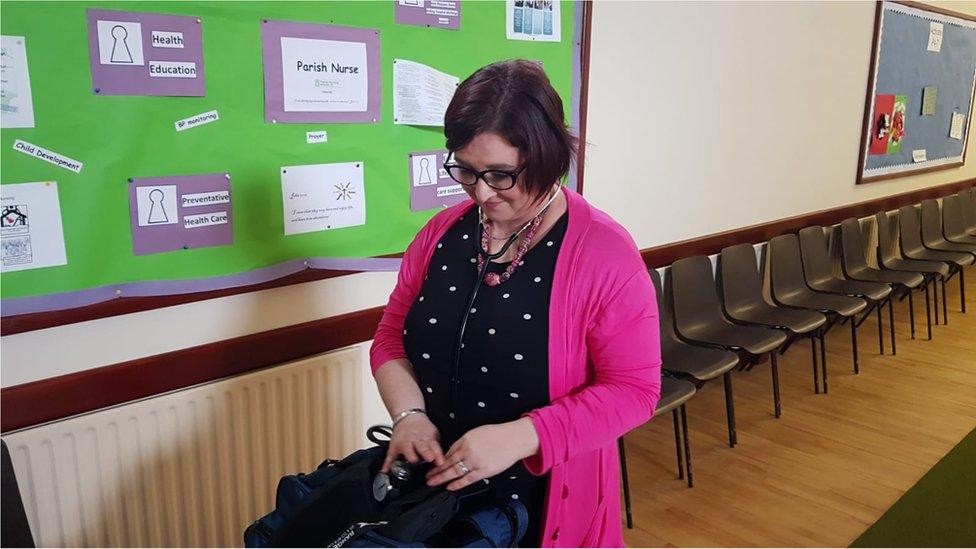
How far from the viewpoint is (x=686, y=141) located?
381 cm

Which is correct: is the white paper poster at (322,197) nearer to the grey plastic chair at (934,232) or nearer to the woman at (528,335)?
the woman at (528,335)

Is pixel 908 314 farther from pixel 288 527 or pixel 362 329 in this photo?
pixel 288 527

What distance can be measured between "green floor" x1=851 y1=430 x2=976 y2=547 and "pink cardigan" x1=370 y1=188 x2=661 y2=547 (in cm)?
183

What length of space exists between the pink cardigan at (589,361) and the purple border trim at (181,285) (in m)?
1.13

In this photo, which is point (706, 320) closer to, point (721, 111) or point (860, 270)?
point (721, 111)

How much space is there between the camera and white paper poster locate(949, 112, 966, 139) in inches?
257

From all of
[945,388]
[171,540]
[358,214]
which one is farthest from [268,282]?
[945,388]

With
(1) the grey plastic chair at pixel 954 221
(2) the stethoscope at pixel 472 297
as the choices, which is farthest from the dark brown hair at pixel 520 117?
(1) the grey plastic chair at pixel 954 221

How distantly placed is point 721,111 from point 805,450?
1767 mm

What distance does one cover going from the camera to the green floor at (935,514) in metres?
2.73

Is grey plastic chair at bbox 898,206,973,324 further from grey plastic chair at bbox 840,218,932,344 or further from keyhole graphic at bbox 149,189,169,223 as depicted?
keyhole graphic at bbox 149,189,169,223

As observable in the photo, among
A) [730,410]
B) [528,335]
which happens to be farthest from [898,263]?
[528,335]

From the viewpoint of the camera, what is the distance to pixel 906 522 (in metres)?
2.84

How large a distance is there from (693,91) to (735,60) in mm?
409
